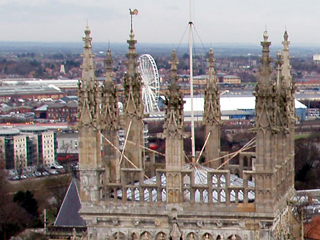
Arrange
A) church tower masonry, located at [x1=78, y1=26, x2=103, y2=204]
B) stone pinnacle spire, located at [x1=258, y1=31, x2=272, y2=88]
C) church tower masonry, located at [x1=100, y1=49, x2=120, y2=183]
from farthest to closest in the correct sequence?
church tower masonry, located at [x1=100, y1=49, x2=120, y2=183], church tower masonry, located at [x1=78, y1=26, x2=103, y2=204], stone pinnacle spire, located at [x1=258, y1=31, x2=272, y2=88]

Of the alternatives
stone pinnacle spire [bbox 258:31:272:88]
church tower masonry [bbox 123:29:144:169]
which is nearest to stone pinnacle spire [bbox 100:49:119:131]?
church tower masonry [bbox 123:29:144:169]

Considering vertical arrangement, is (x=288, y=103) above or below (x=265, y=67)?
below

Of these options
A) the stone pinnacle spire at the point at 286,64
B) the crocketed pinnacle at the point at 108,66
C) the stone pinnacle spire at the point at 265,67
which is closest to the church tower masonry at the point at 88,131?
the crocketed pinnacle at the point at 108,66

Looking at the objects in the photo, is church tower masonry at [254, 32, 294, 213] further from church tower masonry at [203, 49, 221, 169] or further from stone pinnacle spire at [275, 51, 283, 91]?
church tower masonry at [203, 49, 221, 169]

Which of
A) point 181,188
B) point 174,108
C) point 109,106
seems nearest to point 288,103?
point 174,108

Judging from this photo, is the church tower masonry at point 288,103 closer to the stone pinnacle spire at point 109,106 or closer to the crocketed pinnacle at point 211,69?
the crocketed pinnacle at point 211,69

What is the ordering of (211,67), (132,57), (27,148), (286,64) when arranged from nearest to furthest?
(132,57), (286,64), (211,67), (27,148)

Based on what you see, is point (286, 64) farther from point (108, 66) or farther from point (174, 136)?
point (108, 66)
